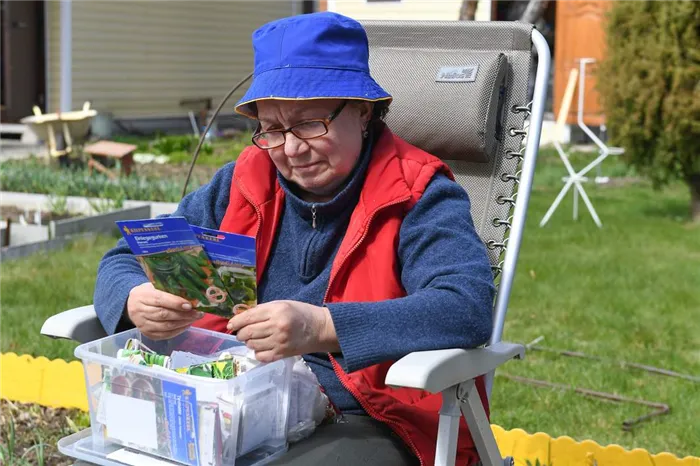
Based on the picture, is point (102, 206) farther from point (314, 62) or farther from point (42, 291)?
point (314, 62)

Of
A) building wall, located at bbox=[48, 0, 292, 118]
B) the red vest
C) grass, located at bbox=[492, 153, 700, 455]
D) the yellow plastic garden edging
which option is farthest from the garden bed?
building wall, located at bbox=[48, 0, 292, 118]

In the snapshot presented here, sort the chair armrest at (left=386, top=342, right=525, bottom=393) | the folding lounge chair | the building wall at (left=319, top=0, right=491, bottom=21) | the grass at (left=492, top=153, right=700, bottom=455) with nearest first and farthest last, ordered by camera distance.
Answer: the chair armrest at (left=386, top=342, right=525, bottom=393)
the folding lounge chair
the grass at (left=492, top=153, right=700, bottom=455)
the building wall at (left=319, top=0, right=491, bottom=21)

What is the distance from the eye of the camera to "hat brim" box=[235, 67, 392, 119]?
7.76 ft

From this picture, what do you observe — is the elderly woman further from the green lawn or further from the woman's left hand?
the green lawn

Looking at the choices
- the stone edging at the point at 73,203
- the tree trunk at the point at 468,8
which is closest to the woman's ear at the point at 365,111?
the stone edging at the point at 73,203

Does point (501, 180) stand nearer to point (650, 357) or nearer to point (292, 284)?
point (292, 284)

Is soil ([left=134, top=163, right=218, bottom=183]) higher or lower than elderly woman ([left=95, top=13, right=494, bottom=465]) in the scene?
lower

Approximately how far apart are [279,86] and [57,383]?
2145 millimetres

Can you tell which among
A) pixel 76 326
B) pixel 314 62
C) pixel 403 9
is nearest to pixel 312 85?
pixel 314 62

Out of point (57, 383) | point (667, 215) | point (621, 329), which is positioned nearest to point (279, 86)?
point (57, 383)

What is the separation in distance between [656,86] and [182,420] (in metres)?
6.76

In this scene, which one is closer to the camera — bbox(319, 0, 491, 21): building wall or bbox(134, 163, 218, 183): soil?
bbox(134, 163, 218, 183): soil

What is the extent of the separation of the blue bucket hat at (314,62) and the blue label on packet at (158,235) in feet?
1.36

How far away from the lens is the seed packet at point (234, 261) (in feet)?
7.13
